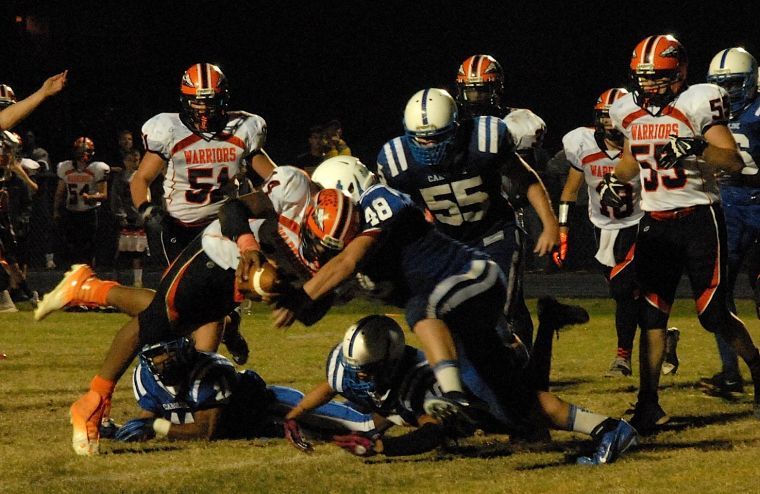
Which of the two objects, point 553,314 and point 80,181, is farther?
point 80,181

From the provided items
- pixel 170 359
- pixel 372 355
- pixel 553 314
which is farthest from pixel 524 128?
pixel 170 359

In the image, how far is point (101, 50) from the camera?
20625 mm

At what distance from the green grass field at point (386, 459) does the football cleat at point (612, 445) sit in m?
0.05

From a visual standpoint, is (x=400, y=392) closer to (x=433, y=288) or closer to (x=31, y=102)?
(x=433, y=288)

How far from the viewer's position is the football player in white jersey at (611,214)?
7.29 m

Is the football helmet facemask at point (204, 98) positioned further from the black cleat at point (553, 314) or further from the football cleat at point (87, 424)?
the black cleat at point (553, 314)

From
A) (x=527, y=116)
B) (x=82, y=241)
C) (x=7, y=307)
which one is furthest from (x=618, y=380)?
(x=82, y=241)

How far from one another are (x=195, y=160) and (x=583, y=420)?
9.50 ft

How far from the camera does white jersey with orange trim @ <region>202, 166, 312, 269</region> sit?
519cm

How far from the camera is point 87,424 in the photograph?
5.15 meters

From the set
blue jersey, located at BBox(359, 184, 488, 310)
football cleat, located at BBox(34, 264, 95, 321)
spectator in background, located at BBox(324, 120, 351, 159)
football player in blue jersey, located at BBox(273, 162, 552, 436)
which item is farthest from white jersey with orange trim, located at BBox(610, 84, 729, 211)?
spectator in background, located at BBox(324, 120, 351, 159)

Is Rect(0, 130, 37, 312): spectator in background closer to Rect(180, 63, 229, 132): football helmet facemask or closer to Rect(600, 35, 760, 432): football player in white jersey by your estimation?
Rect(180, 63, 229, 132): football helmet facemask

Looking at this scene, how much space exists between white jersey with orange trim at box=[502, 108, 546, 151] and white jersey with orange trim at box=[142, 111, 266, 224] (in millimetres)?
1461

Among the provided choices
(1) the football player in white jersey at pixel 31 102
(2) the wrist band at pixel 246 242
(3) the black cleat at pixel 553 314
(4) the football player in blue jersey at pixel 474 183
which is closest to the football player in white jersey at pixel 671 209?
(4) the football player in blue jersey at pixel 474 183
